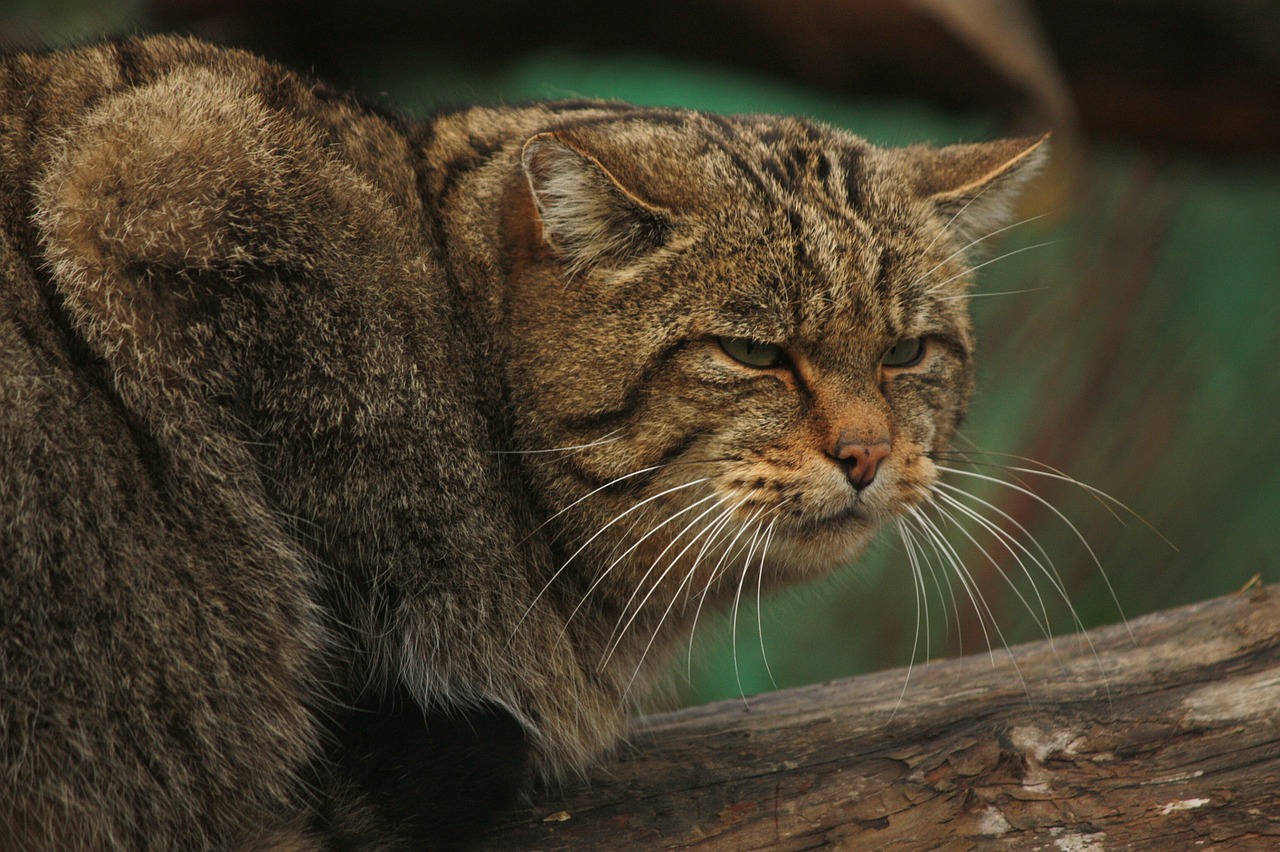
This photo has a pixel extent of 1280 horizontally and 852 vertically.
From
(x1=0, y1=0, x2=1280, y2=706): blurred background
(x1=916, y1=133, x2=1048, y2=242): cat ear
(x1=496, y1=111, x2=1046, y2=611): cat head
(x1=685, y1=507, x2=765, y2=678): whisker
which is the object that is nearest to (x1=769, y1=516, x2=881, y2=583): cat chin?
(x1=496, y1=111, x2=1046, y2=611): cat head

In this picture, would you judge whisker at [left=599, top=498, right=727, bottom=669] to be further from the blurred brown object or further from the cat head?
the blurred brown object

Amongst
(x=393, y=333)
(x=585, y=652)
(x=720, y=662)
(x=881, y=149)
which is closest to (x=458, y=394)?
(x=393, y=333)

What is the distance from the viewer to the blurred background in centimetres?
539

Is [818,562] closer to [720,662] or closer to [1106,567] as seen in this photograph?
[720,662]

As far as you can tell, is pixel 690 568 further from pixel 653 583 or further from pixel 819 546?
pixel 819 546

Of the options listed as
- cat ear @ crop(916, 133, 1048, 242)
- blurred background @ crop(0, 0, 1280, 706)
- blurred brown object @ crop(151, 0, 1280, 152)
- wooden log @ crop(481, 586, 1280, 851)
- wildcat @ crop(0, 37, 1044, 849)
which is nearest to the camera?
wildcat @ crop(0, 37, 1044, 849)

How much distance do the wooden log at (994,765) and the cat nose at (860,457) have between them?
658 millimetres

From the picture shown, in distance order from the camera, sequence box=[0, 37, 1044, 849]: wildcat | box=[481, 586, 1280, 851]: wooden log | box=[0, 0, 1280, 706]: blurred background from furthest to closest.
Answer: box=[0, 0, 1280, 706]: blurred background → box=[481, 586, 1280, 851]: wooden log → box=[0, 37, 1044, 849]: wildcat

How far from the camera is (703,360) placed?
2.83 metres

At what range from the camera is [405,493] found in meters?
2.63

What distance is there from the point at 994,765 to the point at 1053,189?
11.3ft

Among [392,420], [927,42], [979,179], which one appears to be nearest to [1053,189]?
[927,42]

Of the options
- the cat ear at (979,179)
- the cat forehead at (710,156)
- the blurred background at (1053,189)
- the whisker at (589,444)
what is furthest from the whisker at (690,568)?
the blurred background at (1053,189)

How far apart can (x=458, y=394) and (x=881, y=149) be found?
60.3 inches
